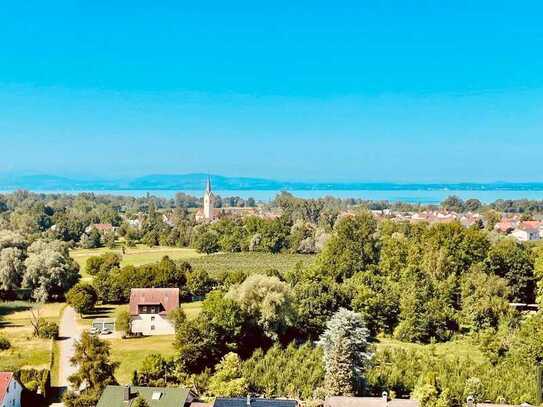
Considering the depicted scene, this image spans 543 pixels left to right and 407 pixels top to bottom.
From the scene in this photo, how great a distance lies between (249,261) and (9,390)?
158ft

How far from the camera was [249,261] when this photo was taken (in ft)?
231

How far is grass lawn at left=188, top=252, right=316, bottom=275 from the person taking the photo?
63.7 metres

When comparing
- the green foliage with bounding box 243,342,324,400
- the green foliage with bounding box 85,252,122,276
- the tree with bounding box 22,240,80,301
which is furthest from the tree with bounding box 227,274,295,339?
the green foliage with bounding box 85,252,122,276

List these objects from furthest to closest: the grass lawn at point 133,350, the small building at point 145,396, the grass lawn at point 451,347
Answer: the grass lawn at point 451,347 < the grass lawn at point 133,350 < the small building at point 145,396

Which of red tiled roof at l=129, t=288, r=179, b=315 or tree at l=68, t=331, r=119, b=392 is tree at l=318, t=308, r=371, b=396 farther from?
red tiled roof at l=129, t=288, r=179, b=315

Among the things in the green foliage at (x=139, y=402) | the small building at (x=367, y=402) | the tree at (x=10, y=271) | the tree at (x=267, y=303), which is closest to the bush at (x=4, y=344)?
the tree at (x=267, y=303)

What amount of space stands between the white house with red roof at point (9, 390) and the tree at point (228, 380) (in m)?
7.79

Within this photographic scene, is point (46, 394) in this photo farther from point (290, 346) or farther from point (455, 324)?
point (455, 324)

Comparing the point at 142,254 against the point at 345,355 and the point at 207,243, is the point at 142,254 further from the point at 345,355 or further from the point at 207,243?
the point at 345,355

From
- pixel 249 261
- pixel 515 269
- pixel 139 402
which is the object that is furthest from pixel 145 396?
pixel 249 261

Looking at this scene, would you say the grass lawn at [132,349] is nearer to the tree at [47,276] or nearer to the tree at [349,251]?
the tree at [47,276]

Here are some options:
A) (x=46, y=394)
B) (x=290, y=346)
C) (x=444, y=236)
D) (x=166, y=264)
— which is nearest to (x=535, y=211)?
(x=444, y=236)

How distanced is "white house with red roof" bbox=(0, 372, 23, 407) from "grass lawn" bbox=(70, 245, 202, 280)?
4402 cm

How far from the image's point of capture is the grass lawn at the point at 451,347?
32.6 metres
